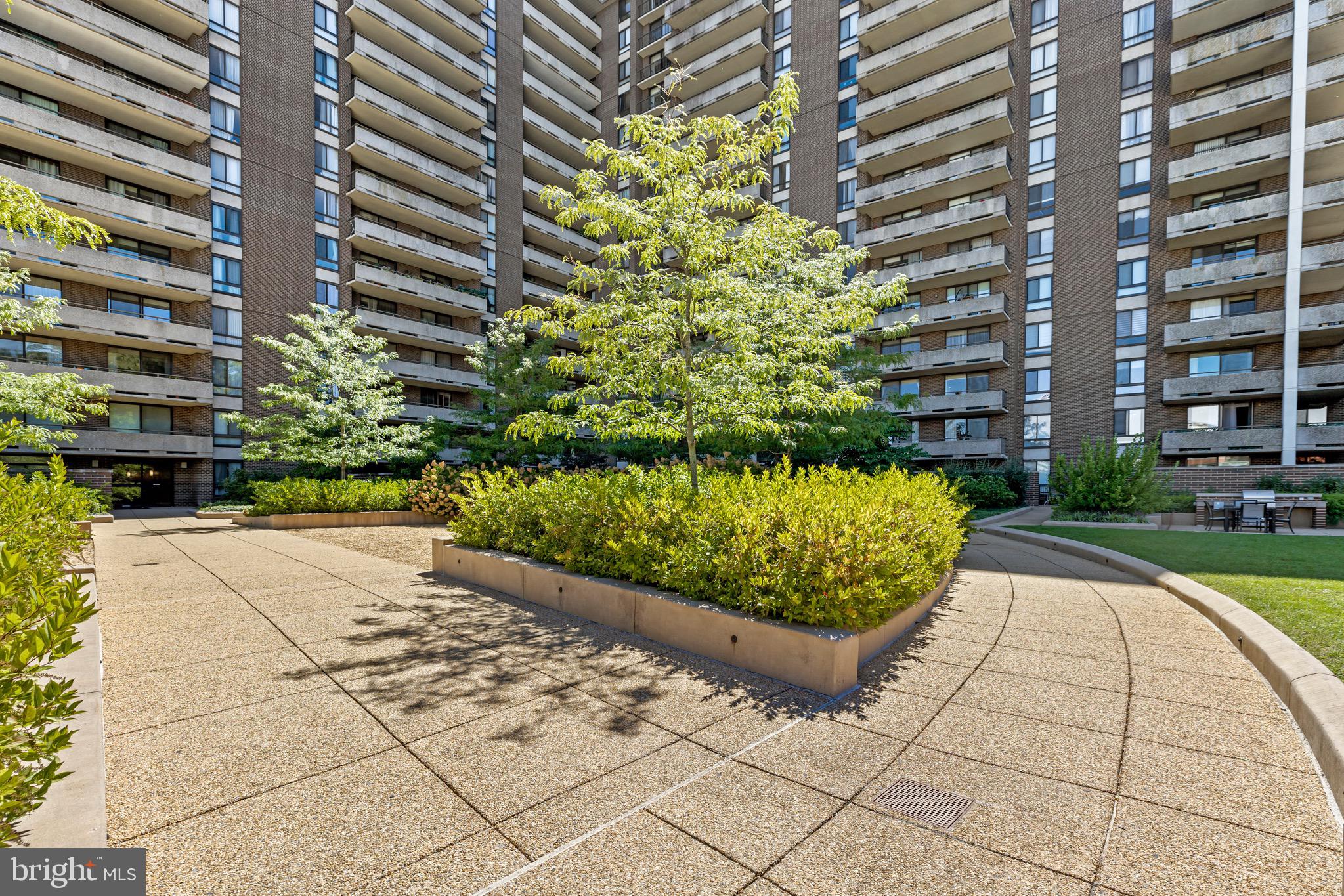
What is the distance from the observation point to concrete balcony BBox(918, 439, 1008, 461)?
32906 mm

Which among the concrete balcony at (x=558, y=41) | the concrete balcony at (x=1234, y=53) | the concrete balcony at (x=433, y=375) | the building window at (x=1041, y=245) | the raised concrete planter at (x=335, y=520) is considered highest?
the concrete balcony at (x=558, y=41)

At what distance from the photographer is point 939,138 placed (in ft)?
111

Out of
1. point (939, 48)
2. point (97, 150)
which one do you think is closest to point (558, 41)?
point (939, 48)

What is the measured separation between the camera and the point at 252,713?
429 cm

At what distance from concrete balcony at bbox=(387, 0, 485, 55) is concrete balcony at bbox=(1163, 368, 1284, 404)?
47464mm

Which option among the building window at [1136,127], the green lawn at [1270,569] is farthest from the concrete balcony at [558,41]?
the green lawn at [1270,569]

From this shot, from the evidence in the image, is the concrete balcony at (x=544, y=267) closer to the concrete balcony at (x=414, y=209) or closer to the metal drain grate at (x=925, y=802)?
the concrete balcony at (x=414, y=209)

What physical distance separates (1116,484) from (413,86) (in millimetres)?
43060

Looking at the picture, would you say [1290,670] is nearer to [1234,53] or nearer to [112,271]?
[1234,53]

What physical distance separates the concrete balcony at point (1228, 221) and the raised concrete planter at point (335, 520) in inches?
1466

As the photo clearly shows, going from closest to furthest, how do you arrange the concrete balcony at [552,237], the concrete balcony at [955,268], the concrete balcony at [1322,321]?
the concrete balcony at [1322,321] < the concrete balcony at [955,268] < the concrete balcony at [552,237]

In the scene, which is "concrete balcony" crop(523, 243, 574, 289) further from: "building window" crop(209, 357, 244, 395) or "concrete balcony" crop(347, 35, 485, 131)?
"building window" crop(209, 357, 244, 395)

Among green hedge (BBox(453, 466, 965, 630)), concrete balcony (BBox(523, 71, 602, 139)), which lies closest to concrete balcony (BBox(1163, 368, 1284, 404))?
green hedge (BBox(453, 466, 965, 630))

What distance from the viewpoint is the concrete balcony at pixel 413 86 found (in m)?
34.6
